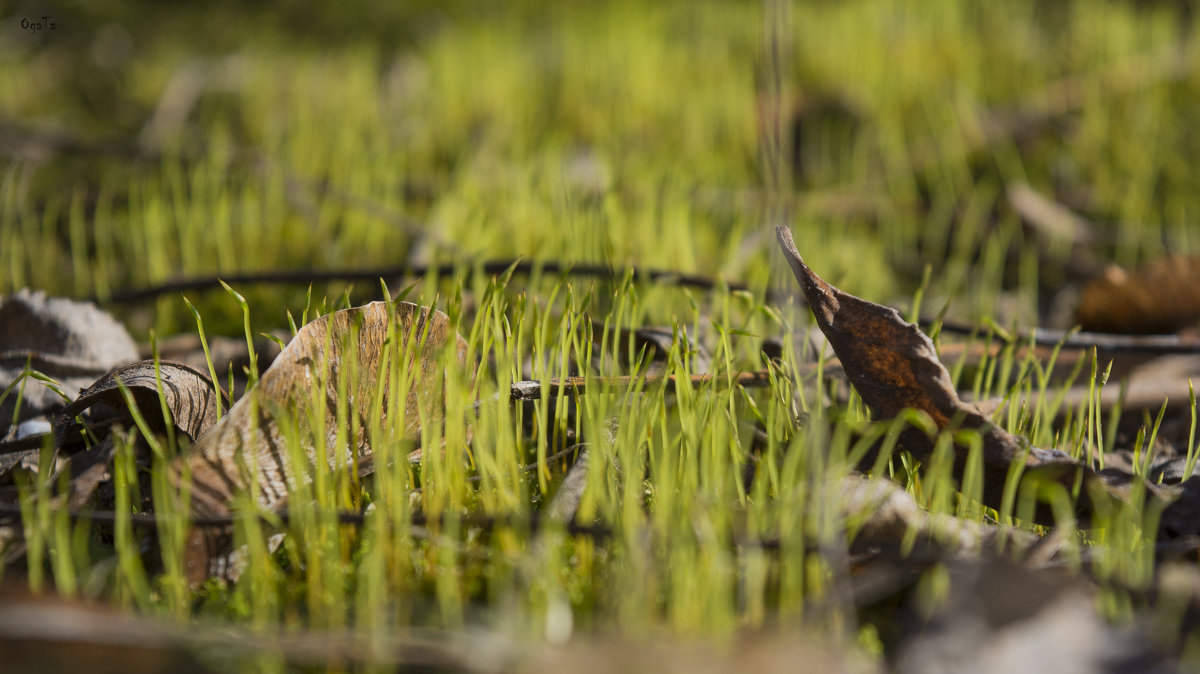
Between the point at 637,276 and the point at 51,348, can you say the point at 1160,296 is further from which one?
the point at 51,348

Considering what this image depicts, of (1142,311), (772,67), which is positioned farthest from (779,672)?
(1142,311)

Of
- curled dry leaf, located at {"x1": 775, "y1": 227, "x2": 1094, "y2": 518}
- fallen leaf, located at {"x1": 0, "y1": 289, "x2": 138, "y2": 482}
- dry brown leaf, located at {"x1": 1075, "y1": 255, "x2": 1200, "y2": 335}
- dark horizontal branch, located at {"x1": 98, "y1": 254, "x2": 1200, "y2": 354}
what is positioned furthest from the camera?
dry brown leaf, located at {"x1": 1075, "y1": 255, "x2": 1200, "y2": 335}

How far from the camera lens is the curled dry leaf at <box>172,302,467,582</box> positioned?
722 millimetres

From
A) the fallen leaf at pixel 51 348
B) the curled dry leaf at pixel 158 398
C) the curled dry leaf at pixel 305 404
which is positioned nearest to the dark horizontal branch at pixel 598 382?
the curled dry leaf at pixel 305 404

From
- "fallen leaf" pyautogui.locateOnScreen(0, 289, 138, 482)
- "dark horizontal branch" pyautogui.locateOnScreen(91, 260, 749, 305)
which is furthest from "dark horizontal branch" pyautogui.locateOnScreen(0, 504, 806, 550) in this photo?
"dark horizontal branch" pyautogui.locateOnScreen(91, 260, 749, 305)

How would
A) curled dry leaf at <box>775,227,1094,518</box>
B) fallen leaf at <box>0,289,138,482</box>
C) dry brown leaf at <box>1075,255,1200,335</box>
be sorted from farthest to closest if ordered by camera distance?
1. dry brown leaf at <box>1075,255,1200,335</box>
2. fallen leaf at <box>0,289,138,482</box>
3. curled dry leaf at <box>775,227,1094,518</box>

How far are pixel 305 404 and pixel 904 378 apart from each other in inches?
21.5

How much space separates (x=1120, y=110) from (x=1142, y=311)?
119 cm

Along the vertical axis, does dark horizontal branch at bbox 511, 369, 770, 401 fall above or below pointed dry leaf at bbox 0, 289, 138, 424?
below

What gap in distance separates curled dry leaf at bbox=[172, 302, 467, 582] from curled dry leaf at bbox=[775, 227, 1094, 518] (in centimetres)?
37

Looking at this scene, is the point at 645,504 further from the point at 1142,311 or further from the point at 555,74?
the point at 555,74

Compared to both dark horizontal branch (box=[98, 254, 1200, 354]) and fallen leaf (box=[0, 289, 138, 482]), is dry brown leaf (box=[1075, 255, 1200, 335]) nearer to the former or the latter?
dark horizontal branch (box=[98, 254, 1200, 354])

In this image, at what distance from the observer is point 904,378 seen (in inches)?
32.4

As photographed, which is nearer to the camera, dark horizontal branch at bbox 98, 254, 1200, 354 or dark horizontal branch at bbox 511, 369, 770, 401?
dark horizontal branch at bbox 511, 369, 770, 401
